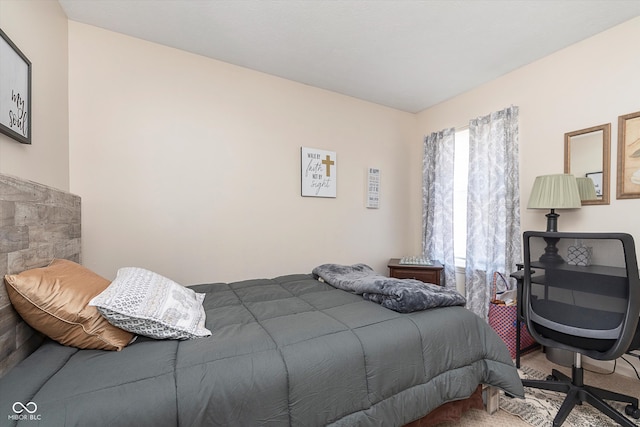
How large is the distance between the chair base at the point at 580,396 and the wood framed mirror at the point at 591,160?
1.31m

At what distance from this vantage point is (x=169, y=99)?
2291mm

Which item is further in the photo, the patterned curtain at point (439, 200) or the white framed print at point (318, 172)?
the patterned curtain at point (439, 200)

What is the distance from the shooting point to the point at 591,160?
2154mm

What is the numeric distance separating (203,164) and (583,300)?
9.03ft

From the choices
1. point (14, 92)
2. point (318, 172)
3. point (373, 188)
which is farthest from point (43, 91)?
point (373, 188)

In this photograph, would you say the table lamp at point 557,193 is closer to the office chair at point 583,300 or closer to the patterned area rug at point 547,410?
the office chair at point 583,300

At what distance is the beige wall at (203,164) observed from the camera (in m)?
2.07

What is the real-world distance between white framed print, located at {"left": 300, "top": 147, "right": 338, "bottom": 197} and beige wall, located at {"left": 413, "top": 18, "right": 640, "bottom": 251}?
169cm

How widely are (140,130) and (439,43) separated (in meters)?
2.52

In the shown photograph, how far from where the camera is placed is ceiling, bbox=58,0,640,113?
6.05 feet

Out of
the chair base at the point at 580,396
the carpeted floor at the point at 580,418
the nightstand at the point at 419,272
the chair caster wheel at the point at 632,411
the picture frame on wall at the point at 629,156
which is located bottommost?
the carpeted floor at the point at 580,418

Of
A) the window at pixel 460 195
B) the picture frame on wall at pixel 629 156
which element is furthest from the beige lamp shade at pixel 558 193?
the window at pixel 460 195

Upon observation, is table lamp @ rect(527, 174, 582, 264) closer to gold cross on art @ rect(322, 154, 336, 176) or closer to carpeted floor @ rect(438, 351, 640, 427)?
carpeted floor @ rect(438, 351, 640, 427)

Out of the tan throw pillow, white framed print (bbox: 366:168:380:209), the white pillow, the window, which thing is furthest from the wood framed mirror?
the tan throw pillow
